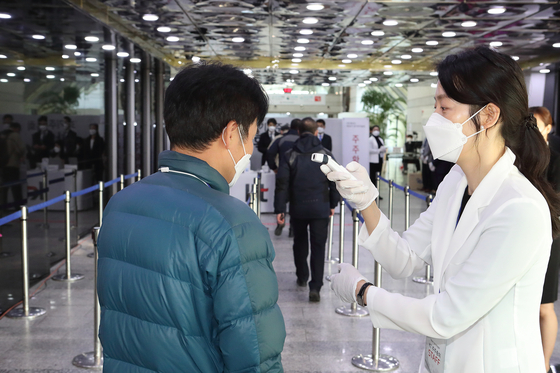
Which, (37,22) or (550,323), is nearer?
(550,323)

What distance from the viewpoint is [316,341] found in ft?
16.1

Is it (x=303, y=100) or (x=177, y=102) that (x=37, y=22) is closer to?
(x=177, y=102)

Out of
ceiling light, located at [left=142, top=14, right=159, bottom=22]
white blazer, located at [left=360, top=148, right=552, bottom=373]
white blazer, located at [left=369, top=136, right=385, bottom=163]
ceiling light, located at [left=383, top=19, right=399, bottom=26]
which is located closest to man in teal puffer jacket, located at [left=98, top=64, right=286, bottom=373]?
white blazer, located at [left=360, top=148, right=552, bottom=373]

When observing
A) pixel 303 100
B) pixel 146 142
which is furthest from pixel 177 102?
pixel 303 100

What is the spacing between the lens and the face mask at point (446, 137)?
6.37 ft

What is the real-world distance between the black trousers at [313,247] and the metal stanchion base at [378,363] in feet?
5.49

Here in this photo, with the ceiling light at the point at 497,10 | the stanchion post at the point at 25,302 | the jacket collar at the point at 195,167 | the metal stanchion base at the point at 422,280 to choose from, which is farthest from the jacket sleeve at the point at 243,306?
the ceiling light at the point at 497,10

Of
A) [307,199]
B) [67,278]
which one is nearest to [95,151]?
[67,278]

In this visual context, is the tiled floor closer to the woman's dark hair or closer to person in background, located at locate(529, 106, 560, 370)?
person in background, located at locate(529, 106, 560, 370)

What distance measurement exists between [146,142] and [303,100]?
12.5 metres

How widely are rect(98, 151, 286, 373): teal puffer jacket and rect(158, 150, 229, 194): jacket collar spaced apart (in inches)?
1.6

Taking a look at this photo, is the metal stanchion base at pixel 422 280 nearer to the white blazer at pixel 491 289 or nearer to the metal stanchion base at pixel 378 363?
the metal stanchion base at pixel 378 363

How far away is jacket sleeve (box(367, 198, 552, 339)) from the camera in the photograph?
1626 millimetres

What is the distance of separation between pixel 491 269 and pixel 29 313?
199 inches
